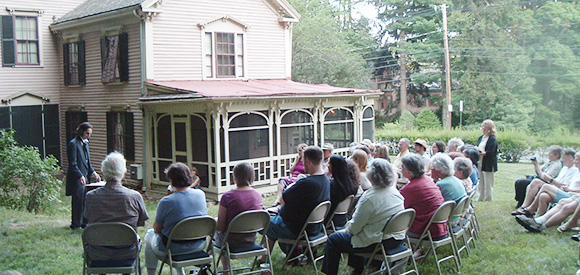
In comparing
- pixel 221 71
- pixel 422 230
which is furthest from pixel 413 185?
pixel 221 71

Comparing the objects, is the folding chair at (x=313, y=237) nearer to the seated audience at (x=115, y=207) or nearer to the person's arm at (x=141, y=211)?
the person's arm at (x=141, y=211)

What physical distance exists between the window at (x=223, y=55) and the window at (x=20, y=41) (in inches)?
228

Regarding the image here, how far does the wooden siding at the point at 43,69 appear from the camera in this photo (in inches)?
662

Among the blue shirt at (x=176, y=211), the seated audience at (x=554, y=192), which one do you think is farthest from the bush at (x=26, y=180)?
the seated audience at (x=554, y=192)

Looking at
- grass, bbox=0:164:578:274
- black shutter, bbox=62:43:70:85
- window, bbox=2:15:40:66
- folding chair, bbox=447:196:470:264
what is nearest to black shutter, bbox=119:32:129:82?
black shutter, bbox=62:43:70:85

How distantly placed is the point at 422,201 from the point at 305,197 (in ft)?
4.13

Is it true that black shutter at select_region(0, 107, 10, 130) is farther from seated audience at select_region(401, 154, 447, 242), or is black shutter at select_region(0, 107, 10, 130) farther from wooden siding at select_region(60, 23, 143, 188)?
seated audience at select_region(401, 154, 447, 242)

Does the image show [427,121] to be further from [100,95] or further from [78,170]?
[78,170]

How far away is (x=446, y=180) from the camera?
6613 millimetres

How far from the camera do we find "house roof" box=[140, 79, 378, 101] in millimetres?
13133

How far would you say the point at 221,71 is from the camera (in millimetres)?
16281

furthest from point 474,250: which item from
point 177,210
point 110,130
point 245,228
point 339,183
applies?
point 110,130

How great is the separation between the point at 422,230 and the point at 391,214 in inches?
31.4

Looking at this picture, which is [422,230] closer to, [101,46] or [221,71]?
[221,71]
